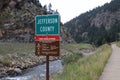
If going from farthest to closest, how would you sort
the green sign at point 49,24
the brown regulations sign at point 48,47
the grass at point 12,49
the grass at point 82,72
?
the grass at point 12,49
the grass at point 82,72
the brown regulations sign at point 48,47
the green sign at point 49,24

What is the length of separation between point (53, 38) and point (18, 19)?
96493 millimetres

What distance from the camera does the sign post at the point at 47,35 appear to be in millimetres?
8961

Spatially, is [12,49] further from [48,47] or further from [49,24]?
[49,24]

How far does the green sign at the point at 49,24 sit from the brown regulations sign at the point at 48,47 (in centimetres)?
26

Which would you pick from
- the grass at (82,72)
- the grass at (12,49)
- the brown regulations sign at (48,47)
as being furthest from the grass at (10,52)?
the brown regulations sign at (48,47)

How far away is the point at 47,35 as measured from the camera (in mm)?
9148

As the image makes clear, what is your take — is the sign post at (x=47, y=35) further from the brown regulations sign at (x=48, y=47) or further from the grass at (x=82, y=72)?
the grass at (x=82, y=72)

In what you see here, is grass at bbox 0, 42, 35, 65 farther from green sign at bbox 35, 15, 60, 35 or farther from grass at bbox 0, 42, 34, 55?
green sign at bbox 35, 15, 60, 35

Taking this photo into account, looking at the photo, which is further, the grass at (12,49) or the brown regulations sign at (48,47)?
the grass at (12,49)

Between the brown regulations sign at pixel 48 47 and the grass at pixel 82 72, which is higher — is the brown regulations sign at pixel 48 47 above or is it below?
above

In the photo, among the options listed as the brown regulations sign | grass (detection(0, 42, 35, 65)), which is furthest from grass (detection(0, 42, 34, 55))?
the brown regulations sign

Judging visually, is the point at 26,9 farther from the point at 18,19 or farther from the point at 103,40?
the point at 103,40

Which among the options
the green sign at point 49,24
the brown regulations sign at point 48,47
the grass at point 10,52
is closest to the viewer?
the green sign at point 49,24

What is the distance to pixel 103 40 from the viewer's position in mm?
127312
